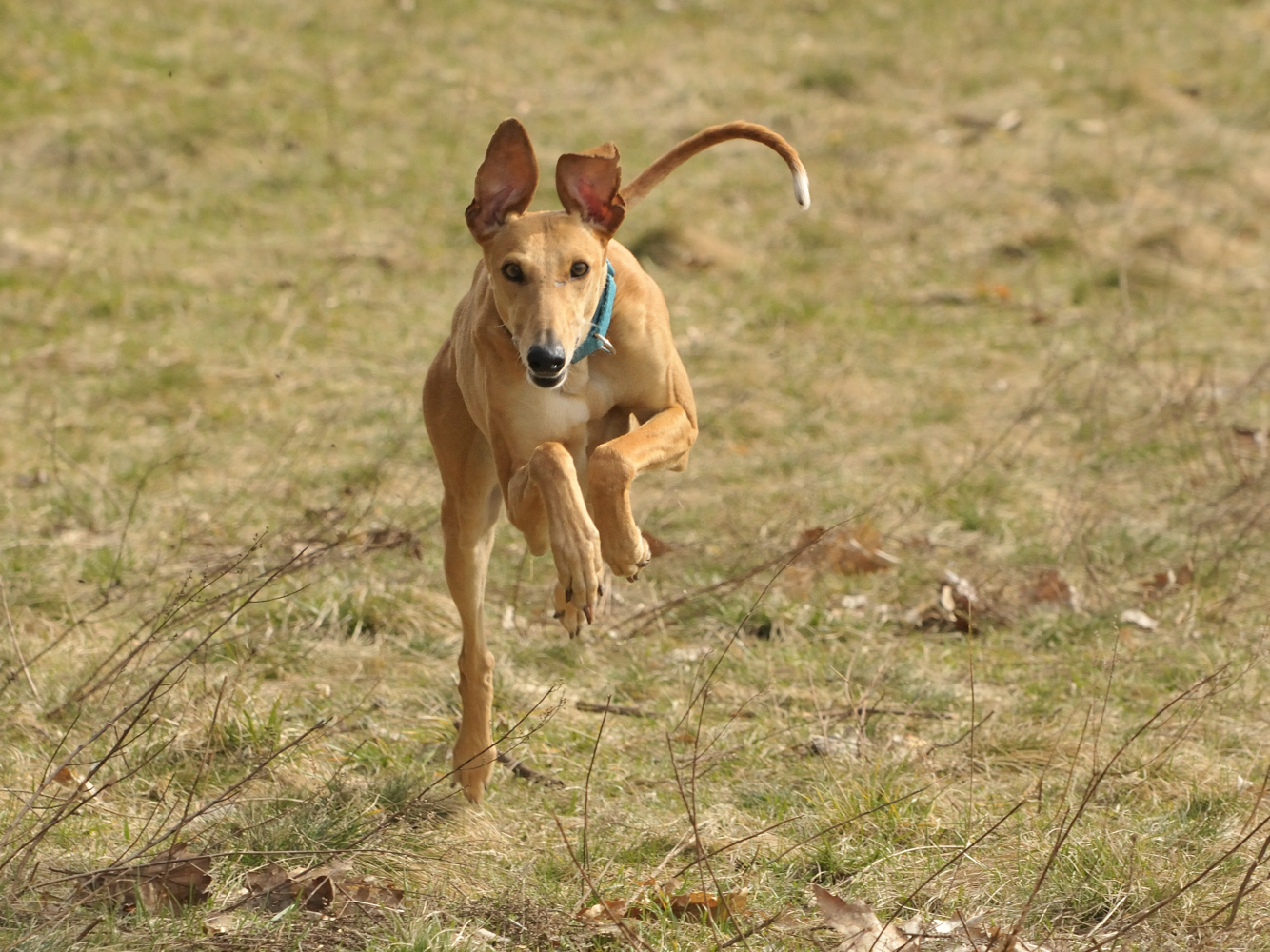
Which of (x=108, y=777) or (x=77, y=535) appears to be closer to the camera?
(x=108, y=777)

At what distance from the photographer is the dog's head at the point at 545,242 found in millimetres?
3896

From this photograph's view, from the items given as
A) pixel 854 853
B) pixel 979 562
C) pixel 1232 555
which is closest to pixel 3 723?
pixel 854 853

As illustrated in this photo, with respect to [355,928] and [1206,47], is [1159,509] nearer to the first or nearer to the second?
[355,928]

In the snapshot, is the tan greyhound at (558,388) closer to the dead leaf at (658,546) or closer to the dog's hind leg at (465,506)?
the dog's hind leg at (465,506)

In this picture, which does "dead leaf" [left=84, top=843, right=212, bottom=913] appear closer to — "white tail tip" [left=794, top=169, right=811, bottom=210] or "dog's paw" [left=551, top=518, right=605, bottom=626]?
"dog's paw" [left=551, top=518, right=605, bottom=626]

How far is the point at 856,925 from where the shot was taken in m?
3.44

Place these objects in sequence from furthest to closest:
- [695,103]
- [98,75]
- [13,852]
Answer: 1. [695,103]
2. [98,75]
3. [13,852]

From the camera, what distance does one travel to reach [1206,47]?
14336 millimetres

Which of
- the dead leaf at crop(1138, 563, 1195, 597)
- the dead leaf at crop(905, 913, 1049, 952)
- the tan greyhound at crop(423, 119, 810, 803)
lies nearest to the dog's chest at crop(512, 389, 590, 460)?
the tan greyhound at crop(423, 119, 810, 803)

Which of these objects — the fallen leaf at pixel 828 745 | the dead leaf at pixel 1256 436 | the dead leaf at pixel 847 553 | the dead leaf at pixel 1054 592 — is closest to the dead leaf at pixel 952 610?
the dead leaf at pixel 1054 592

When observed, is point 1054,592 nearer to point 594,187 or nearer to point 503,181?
point 594,187

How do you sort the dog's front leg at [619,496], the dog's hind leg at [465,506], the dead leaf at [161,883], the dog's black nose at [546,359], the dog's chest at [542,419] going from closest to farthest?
the dead leaf at [161,883]
the dog's black nose at [546,359]
the dog's front leg at [619,496]
the dog's chest at [542,419]
the dog's hind leg at [465,506]

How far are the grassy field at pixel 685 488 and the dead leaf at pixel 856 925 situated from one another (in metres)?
0.09

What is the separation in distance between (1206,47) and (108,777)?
1281cm
